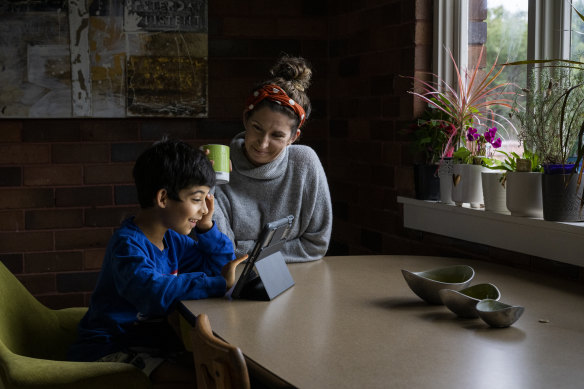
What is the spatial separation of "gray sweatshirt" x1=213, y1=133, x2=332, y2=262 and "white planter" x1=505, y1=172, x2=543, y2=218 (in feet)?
2.08

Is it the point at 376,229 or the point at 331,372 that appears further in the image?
the point at 376,229

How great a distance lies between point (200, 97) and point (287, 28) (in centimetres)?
59

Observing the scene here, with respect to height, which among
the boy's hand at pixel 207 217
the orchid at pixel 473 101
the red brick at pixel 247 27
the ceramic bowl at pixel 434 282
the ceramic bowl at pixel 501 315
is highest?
the red brick at pixel 247 27

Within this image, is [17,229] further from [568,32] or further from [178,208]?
[568,32]

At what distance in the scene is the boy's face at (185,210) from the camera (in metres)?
2.07

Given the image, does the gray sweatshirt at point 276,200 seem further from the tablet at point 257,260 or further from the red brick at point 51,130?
the red brick at point 51,130

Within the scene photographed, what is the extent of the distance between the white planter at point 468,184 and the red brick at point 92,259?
1901 mm

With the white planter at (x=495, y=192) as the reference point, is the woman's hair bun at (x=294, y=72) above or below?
above

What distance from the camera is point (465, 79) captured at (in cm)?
285

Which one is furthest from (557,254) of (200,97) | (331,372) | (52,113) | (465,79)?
(52,113)

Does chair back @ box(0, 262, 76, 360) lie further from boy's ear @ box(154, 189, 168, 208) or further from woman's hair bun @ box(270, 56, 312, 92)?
woman's hair bun @ box(270, 56, 312, 92)

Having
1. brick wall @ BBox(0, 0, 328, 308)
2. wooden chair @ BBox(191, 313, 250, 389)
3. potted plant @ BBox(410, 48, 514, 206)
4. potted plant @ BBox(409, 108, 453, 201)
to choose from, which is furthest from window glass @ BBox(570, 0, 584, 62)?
brick wall @ BBox(0, 0, 328, 308)

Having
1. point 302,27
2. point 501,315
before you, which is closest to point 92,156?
point 302,27

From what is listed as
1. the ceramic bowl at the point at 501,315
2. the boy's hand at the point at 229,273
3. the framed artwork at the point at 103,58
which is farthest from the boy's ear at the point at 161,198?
the framed artwork at the point at 103,58
